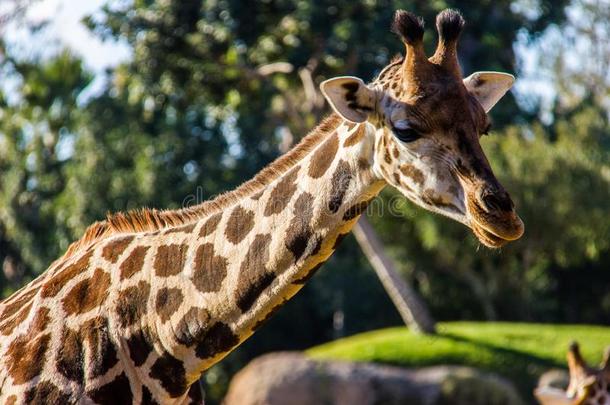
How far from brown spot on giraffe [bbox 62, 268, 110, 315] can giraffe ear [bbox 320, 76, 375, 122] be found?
1.39 m

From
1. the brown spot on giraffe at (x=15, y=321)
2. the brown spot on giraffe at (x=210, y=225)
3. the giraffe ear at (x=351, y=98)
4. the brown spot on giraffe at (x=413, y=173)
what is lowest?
the brown spot on giraffe at (x=15, y=321)

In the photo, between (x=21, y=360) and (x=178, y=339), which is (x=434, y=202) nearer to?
(x=178, y=339)

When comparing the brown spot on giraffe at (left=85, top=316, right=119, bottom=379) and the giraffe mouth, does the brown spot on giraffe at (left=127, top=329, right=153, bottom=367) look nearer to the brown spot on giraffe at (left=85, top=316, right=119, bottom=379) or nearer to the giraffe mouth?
the brown spot on giraffe at (left=85, top=316, right=119, bottom=379)

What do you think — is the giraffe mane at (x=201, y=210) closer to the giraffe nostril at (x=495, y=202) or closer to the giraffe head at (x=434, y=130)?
the giraffe head at (x=434, y=130)

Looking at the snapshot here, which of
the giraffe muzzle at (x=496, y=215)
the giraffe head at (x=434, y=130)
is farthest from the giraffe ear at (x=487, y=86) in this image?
the giraffe muzzle at (x=496, y=215)

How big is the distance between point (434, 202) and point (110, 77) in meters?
24.9

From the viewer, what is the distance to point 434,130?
4.87 m

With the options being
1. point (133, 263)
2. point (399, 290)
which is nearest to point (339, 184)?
point (133, 263)

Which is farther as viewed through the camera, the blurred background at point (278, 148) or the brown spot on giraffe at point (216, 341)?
the blurred background at point (278, 148)

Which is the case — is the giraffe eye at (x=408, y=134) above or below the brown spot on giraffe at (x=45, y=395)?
above

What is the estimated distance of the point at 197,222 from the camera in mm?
5590

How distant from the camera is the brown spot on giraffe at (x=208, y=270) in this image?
209 inches

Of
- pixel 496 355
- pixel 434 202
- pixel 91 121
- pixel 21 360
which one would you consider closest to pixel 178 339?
pixel 21 360

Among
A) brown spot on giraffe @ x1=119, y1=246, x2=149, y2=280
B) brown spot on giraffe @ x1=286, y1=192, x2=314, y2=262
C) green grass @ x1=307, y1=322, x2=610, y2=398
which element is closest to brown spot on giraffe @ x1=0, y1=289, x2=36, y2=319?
brown spot on giraffe @ x1=119, y1=246, x2=149, y2=280
